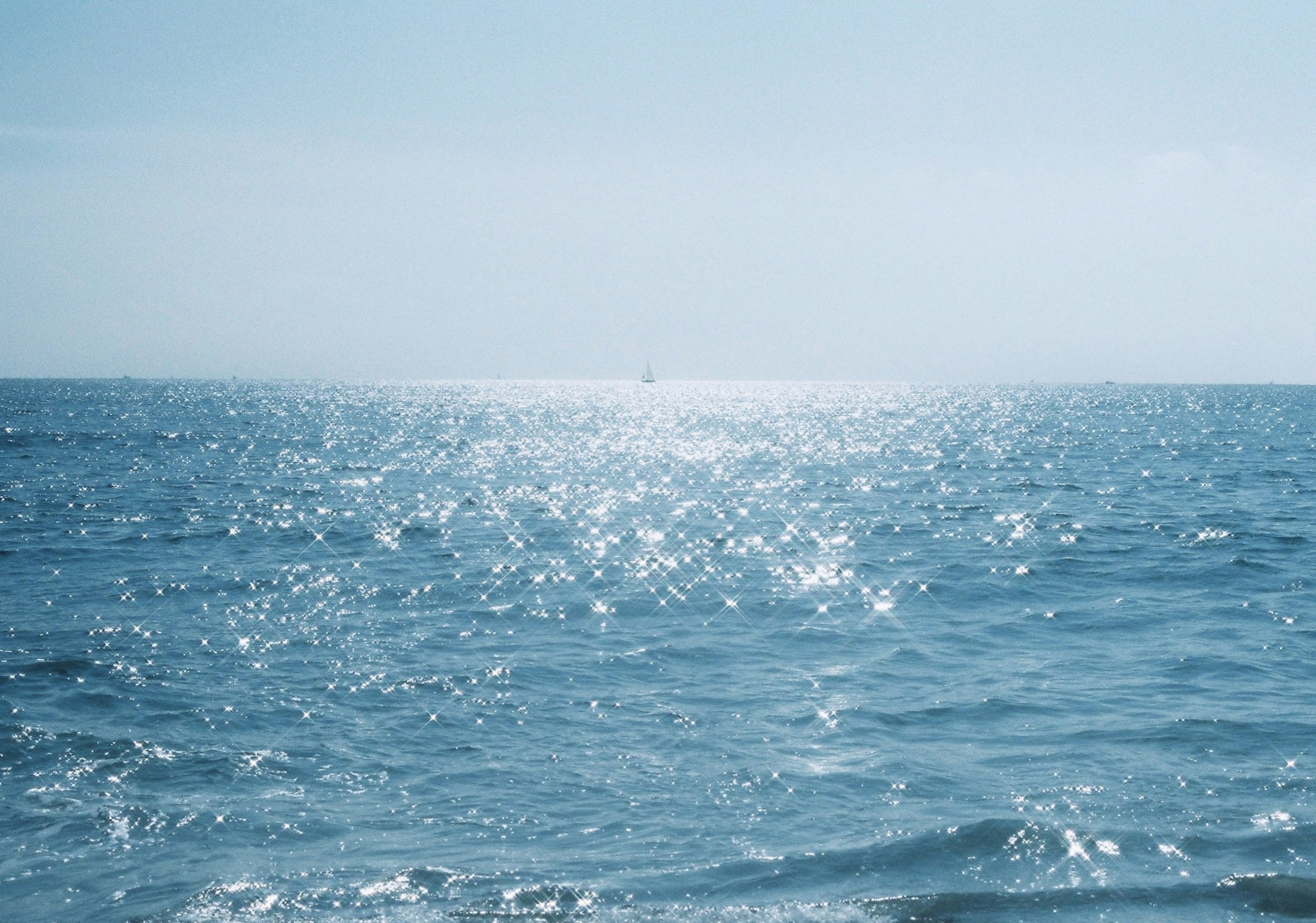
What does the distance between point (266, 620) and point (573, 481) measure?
39452 millimetres

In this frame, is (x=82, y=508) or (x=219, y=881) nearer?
(x=219, y=881)

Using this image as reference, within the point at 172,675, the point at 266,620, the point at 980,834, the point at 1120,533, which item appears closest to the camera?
the point at 980,834

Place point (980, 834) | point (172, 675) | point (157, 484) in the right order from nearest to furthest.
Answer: point (980, 834) < point (172, 675) < point (157, 484)

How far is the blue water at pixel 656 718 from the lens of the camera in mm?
10531

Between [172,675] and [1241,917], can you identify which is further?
[172,675]

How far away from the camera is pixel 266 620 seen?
2275cm

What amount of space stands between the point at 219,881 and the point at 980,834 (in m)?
8.14

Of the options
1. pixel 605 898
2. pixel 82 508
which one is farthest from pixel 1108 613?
pixel 82 508

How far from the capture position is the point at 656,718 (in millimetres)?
15938

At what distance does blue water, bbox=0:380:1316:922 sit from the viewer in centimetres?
1053

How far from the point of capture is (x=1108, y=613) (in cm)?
2353

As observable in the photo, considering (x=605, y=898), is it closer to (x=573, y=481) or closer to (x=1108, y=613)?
(x=1108, y=613)

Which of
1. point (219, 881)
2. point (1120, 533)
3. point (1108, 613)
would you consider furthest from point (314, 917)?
point (1120, 533)

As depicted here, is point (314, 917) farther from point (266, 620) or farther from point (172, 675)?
point (266, 620)
